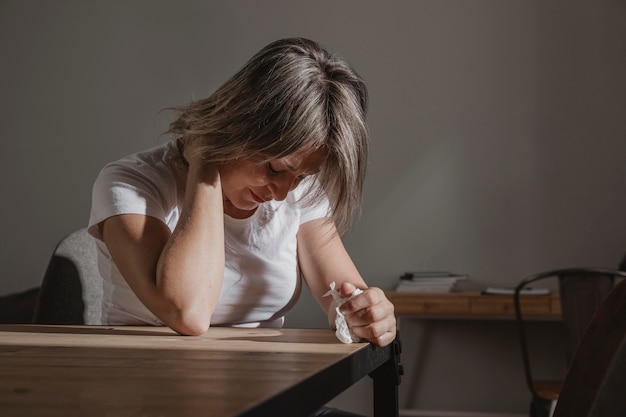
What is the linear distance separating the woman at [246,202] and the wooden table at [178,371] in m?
0.11

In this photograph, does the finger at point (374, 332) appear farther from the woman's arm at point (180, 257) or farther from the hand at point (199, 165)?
the hand at point (199, 165)

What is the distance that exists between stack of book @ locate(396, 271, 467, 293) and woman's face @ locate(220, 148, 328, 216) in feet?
7.19

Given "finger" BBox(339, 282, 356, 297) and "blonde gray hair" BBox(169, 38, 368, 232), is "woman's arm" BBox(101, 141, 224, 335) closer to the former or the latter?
"blonde gray hair" BBox(169, 38, 368, 232)

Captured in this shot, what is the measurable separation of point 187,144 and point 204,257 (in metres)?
0.27

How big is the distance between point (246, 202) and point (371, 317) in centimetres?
47

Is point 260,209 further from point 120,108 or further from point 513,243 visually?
point 120,108

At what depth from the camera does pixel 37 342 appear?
953mm

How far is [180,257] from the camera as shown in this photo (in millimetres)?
1204

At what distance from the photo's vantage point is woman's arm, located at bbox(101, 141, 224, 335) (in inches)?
45.4

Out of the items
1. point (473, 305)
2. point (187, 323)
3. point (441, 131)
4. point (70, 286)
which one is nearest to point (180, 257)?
point (187, 323)

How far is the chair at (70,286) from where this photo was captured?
1708mm

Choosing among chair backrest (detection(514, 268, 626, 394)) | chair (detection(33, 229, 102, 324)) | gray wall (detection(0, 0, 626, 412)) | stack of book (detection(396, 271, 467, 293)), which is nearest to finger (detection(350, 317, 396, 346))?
chair (detection(33, 229, 102, 324))

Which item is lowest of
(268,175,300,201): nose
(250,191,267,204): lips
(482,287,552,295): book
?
(482,287,552,295): book

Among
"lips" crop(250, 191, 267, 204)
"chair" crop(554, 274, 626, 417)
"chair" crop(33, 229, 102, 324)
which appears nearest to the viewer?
"chair" crop(554, 274, 626, 417)
